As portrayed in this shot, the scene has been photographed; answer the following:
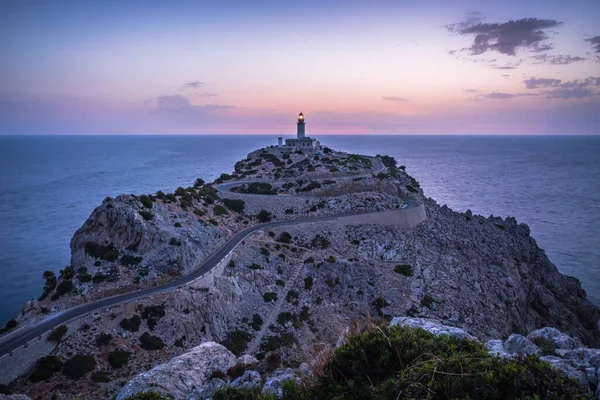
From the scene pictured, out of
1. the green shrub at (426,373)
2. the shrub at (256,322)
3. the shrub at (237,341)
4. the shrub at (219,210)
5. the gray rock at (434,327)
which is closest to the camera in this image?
the green shrub at (426,373)

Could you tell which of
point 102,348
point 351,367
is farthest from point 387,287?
point 351,367

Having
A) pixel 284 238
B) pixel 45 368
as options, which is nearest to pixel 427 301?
pixel 284 238

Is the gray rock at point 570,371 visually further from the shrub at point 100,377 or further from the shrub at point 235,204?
the shrub at point 235,204

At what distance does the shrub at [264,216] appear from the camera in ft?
131

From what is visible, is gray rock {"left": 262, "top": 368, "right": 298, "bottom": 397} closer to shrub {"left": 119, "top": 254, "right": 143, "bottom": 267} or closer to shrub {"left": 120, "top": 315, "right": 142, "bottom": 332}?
shrub {"left": 120, "top": 315, "right": 142, "bottom": 332}

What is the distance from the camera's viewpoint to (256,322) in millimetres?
25906

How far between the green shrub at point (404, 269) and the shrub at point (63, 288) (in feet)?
87.3

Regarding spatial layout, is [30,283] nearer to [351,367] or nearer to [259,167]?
[259,167]

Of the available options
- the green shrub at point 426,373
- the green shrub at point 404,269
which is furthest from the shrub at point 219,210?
the green shrub at point 426,373

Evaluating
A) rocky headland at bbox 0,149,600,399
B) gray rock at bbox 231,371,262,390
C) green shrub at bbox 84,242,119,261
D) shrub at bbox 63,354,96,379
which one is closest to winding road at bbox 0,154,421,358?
rocky headland at bbox 0,149,600,399

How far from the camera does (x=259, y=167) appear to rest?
59844 millimetres

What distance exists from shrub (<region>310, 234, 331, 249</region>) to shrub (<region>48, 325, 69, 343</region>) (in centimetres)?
2193

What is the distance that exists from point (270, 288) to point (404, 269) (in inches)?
522

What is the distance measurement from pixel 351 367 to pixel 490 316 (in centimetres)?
2746
